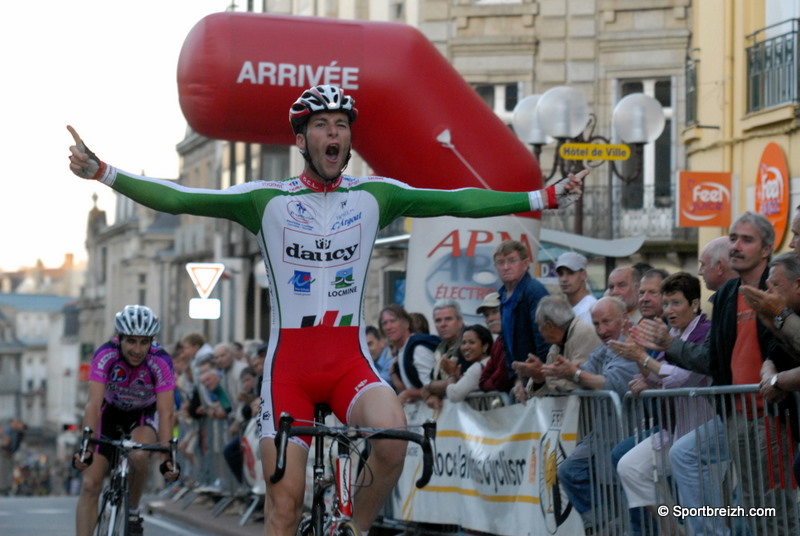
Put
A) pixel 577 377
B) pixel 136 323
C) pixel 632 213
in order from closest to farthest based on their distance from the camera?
1. pixel 577 377
2. pixel 136 323
3. pixel 632 213

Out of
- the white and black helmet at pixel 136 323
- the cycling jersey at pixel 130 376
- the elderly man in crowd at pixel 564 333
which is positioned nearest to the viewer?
the elderly man in crowd at pixel 564 333

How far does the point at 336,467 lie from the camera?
21.5 ft

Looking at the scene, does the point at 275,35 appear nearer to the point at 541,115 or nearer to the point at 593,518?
the point at 541,115

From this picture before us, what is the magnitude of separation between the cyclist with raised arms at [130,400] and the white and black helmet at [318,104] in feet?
11.4

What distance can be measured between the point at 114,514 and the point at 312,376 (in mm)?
3366

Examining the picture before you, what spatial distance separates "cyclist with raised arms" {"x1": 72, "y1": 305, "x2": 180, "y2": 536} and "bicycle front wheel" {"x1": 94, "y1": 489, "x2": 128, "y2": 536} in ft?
0.45

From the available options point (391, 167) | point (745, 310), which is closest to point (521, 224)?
point (391, 167)

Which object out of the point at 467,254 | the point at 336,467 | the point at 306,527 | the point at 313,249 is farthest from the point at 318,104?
the point at 467,254

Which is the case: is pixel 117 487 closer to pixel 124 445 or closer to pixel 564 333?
pixel 124 445

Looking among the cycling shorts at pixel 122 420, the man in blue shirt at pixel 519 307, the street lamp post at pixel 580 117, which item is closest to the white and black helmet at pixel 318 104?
the man in blue shirt at pixel 519 307

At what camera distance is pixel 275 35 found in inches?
530

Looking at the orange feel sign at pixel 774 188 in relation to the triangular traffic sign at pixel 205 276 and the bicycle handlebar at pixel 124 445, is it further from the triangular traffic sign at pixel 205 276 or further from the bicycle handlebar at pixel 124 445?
the bicycle handlebar at pixel 124 445

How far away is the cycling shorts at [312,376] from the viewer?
6.79 metres

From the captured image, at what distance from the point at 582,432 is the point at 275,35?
5.25 meters
